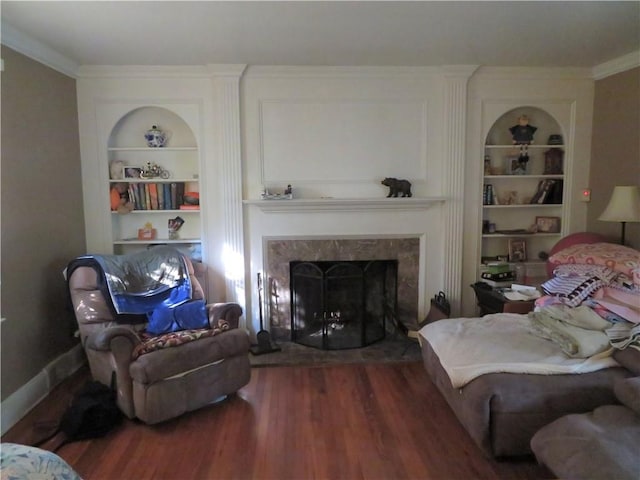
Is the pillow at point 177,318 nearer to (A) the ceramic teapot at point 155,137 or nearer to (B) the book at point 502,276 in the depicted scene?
(A) the ceramic teapot at point 155,137

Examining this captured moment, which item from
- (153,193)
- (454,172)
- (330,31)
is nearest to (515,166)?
(454,172)

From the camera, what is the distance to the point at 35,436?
7.86 feet

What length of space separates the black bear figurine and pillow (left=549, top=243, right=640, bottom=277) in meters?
1.22

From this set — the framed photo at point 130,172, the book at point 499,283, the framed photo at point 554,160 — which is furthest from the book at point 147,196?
the framed photo at point 554,160

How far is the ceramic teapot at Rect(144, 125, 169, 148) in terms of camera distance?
360 centimetres

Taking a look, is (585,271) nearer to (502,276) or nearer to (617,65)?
(502,276)

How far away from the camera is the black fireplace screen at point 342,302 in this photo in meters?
3.66

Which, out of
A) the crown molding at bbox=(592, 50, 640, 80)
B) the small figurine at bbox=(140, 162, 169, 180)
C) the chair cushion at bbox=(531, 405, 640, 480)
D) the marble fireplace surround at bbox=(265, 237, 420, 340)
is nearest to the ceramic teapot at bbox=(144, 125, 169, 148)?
the small figurine at bbox=(140, 162, 169, 180)

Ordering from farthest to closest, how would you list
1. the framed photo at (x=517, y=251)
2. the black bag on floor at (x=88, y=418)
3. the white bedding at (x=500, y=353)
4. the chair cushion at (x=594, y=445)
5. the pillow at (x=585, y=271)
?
the framed photo at (x=517, y=251), the pillow at (x=585, y=271), the black bag on floor at (x=88, y=418), the white bedding at (x=500, y=353), the chair cushion at (x=594, y=445)

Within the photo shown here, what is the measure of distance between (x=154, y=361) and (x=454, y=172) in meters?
2.73

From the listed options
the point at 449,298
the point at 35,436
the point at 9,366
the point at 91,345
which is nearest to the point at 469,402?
the point at 449,298

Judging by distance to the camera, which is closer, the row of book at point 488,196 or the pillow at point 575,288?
the pillow at point 575,288

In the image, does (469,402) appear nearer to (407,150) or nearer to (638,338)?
(638,338)

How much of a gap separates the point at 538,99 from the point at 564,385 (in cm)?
258
